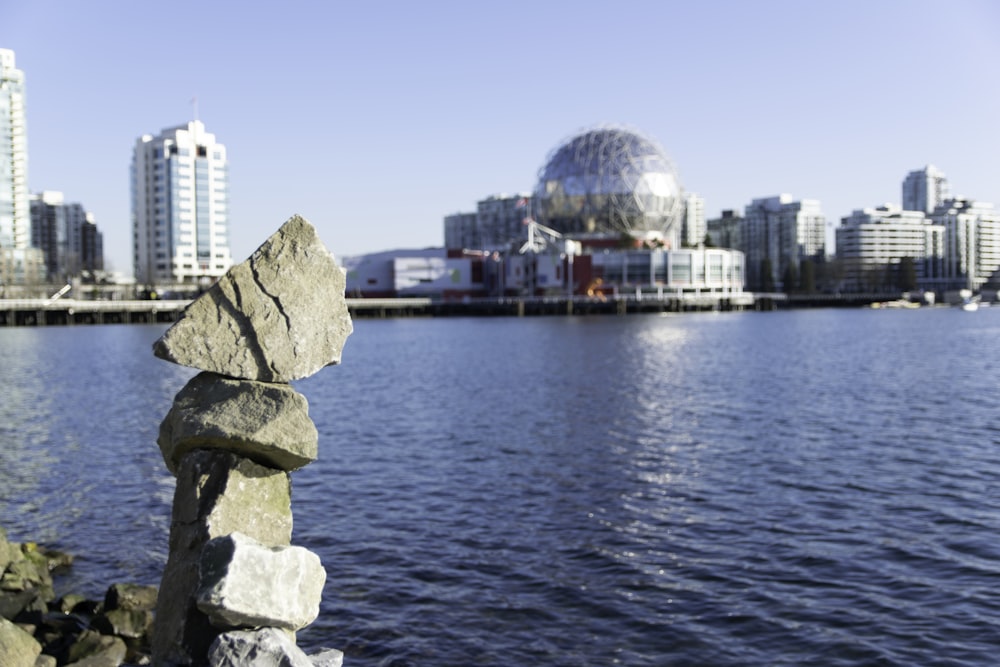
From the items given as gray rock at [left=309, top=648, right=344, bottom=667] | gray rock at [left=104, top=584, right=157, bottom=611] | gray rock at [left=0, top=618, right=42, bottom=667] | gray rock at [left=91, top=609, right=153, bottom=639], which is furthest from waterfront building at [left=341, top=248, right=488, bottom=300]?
gray rock at [left=309, top=648, right=344, bottom=667]

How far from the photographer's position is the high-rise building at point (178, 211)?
153 m

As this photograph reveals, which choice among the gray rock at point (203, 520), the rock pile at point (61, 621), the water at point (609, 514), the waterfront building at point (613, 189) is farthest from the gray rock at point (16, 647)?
the waterfront building at point (613, 189)

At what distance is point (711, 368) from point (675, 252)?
80.3 metres

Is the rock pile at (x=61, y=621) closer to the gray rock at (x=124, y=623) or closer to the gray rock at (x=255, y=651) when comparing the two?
the gray rock at (x=124, y=623)

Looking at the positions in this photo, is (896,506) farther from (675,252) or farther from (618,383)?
(675,252)

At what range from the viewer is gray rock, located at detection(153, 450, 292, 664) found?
6520 millimetres

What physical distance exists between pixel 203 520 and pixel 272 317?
4.65 ft

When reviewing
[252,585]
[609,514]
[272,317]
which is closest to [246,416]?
[272,317]

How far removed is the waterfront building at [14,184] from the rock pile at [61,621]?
466 ft

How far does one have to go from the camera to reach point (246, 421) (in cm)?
657

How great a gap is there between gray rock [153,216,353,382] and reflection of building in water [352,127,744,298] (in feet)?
371

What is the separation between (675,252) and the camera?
122 metres

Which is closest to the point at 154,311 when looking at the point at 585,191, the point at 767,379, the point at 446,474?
the point at 585,191

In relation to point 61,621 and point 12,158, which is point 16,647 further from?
point 12,158
